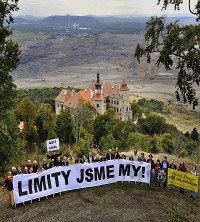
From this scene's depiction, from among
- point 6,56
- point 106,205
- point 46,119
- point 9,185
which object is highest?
point 6,56

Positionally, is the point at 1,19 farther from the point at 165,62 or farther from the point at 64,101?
the point at 64,101

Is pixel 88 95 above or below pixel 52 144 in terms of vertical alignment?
below

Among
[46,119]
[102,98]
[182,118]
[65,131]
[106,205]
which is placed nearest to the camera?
[106,205]

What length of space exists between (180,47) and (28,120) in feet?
100

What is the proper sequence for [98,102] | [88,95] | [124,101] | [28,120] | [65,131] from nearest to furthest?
[65,131] → [28,120] → [98,102] → [88,95] → [124,101]

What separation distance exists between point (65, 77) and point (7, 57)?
147092mm

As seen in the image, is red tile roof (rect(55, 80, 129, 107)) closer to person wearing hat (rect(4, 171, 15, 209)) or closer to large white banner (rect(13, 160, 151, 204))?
large white banner (rect(13, 160, 151, 204))

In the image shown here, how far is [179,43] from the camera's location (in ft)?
48.2

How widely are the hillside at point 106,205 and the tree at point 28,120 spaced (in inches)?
1019

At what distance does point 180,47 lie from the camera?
46.3 ft

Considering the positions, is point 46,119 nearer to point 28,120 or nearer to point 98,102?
point 28,120

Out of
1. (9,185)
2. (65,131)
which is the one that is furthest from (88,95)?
(9,185)

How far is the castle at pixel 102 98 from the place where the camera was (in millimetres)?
68938

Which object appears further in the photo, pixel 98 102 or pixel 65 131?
pixel 98 102
